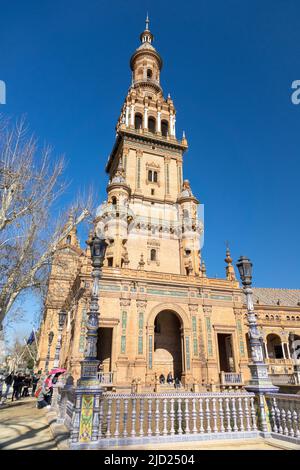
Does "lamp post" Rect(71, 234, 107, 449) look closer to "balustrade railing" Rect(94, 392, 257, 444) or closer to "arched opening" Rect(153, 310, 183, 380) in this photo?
"balustrade railing" Rect(94, 392, 257, 444)

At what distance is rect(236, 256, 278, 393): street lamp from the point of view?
7.67 m

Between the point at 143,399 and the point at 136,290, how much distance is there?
1623cm

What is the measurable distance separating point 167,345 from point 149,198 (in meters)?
14.6

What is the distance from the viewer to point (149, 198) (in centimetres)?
3081

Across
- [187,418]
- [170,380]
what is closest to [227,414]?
[187,418]

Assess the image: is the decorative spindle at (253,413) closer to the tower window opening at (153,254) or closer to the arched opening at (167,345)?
the arched opening at (167,345)

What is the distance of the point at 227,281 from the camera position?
2597cm

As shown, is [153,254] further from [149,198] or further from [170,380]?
[170,380]

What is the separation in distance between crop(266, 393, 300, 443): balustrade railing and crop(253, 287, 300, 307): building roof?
37.0 m

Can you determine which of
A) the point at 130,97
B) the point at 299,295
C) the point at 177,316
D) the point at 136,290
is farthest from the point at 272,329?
the point at 130,97

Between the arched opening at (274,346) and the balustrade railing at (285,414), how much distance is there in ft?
111

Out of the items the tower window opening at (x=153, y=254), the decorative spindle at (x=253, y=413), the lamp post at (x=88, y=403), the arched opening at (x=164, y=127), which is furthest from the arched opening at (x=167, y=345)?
the arched opening at (x=164, y=127)

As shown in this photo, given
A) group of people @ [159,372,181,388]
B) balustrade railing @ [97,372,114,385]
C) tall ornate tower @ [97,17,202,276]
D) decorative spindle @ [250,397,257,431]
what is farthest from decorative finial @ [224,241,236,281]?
decorative spindle @ [250,397,257,431]
